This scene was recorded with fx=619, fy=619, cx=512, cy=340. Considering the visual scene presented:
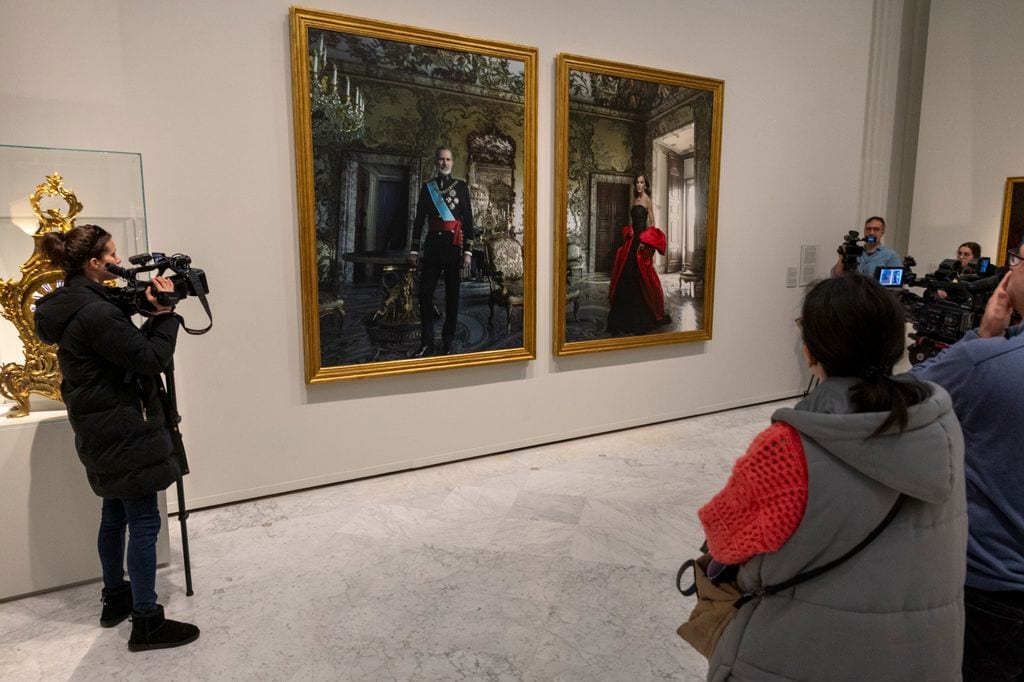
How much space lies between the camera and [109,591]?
9.45 feet

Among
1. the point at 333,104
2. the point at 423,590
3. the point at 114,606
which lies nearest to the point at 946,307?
the point at 423,590

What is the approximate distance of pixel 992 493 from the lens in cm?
156

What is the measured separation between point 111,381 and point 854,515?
273 centimetres

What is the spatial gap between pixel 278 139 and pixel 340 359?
1.50m

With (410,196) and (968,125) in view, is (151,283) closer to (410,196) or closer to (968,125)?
(410,196)

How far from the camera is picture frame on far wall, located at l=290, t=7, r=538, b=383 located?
4062mm

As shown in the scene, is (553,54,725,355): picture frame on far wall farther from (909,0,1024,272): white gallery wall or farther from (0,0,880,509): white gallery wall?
(909,0,1024,272): white gallery wall

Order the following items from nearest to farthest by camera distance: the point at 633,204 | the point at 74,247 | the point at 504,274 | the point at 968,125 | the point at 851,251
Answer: the point at 74,247 < the point at 504,274 < the point at 633,204 < the point at 851,251 < the point at 968,125

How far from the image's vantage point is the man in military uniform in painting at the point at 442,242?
176 inches

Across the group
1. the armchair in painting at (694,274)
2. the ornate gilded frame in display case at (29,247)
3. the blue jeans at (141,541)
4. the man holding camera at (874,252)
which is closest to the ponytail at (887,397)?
the blue jeans at (141,541)

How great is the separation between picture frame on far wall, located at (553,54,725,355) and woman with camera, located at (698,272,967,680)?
12.8ft

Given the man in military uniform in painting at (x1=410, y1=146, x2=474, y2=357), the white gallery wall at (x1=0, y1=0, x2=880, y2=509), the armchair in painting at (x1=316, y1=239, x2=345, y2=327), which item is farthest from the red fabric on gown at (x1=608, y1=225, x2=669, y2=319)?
the armchair in painting at (x1=316, y1=239, x2=345, y2=327)

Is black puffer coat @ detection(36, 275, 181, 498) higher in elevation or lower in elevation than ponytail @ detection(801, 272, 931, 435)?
lower

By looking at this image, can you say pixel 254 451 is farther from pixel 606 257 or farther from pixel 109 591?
pixel 606 257
